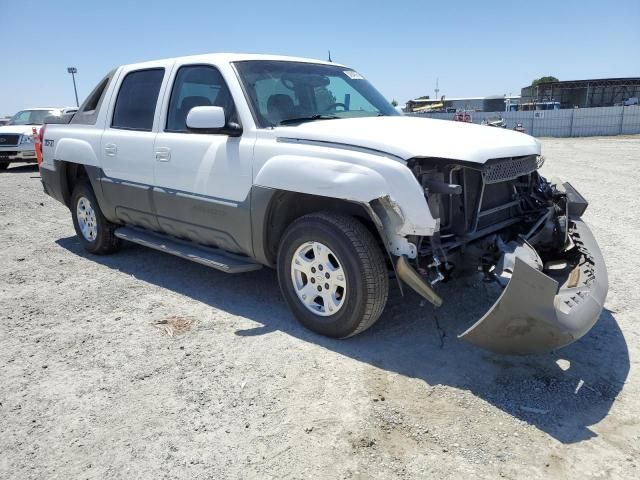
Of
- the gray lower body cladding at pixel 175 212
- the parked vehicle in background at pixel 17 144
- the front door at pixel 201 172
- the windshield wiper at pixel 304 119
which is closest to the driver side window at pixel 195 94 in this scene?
the front door at pixel 201 172

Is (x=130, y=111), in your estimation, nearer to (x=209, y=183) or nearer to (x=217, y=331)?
(x=209, y=183)

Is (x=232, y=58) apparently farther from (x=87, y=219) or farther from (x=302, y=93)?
(x=87, y=219)

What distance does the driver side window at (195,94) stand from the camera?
4.09 m

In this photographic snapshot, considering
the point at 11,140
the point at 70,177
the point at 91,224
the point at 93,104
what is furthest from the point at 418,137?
the point at 11,140

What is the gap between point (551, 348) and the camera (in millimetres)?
2863

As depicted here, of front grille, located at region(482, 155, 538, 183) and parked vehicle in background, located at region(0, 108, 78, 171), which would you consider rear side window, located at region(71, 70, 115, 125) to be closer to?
front grille, located at region(482, 155, 538, 183)

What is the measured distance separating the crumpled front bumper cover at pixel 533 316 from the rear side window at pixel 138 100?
347cm

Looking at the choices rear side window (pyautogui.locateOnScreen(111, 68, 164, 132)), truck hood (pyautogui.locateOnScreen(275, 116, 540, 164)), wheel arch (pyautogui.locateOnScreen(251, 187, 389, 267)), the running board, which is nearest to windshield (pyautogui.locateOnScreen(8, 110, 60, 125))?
rear side window (pyautogui.locateOnScreen(111, 68, 164, 132))

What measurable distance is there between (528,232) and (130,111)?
382cm

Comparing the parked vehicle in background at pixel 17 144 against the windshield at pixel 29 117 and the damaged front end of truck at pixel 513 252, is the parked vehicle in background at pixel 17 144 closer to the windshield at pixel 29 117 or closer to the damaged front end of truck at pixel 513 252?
the windshield at pixel 29 117

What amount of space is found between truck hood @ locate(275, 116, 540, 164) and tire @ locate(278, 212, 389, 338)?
551mm

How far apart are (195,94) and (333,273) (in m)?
2.09

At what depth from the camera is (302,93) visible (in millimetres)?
4172

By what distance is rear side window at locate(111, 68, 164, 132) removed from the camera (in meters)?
4.71
